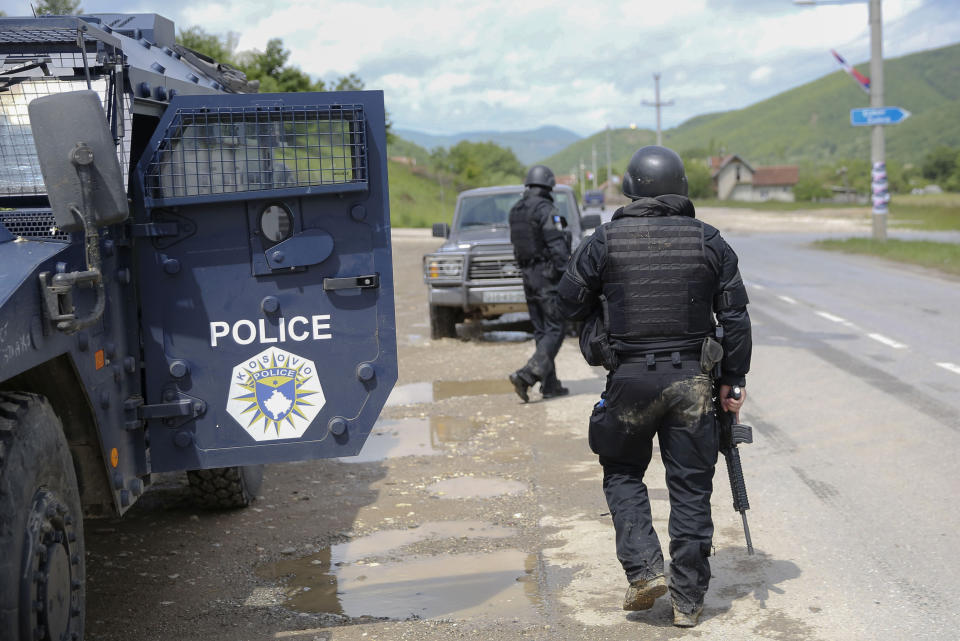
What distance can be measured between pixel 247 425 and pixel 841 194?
143951 millimetres

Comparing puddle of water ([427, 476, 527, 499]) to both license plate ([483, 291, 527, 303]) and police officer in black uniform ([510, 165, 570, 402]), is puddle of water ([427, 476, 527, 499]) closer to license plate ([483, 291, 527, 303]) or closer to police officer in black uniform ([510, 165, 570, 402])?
police officer in black uniform ([510, 165, 570, 402])

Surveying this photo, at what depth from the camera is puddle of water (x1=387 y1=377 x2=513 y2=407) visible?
32.6 ft

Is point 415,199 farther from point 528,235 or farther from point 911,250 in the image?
point 528,235

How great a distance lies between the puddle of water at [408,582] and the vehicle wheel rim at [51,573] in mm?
1468

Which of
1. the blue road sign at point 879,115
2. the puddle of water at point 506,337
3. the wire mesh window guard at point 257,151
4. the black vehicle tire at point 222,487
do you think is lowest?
the puddle of water at point 506,337

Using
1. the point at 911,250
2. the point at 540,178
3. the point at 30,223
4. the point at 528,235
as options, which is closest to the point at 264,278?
A: the point at 30,223

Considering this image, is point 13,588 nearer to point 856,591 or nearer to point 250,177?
point 250,177

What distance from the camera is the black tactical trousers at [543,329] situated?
30.3ft

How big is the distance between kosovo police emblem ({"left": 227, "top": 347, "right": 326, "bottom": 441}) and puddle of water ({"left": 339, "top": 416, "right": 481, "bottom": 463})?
3.25 m

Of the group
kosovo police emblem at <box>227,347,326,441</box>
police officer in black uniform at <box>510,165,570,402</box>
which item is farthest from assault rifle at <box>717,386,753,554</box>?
police officer in black uniform at <box>510,165,570,402</box>

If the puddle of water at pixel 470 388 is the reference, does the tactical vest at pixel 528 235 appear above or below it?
above

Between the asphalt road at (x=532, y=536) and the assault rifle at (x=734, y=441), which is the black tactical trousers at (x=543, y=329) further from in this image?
the assault rifle at (x=734, y=441)

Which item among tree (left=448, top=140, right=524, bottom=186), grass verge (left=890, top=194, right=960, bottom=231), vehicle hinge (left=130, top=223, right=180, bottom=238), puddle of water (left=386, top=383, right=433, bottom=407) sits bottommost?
puddle of water (left=386, top=383, right=433, bottom=407)

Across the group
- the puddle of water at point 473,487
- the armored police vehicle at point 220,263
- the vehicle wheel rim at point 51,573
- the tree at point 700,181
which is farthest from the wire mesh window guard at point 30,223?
the tree at point 700,181
